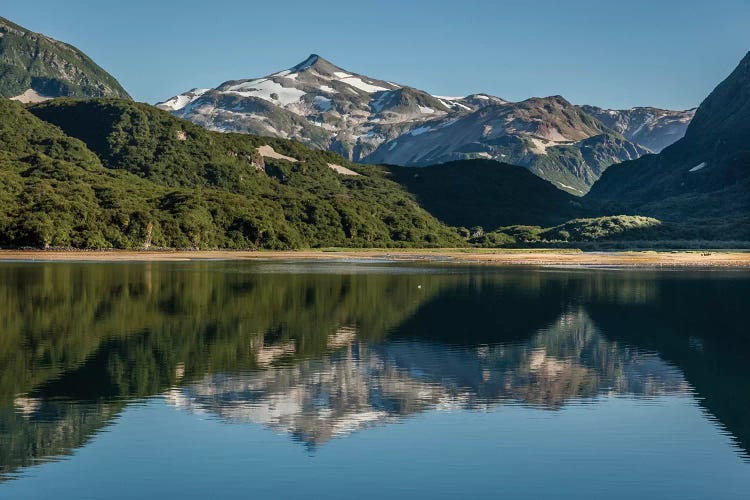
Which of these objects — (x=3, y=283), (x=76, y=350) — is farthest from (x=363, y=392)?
(x=3, y=283)

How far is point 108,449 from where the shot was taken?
41.4m

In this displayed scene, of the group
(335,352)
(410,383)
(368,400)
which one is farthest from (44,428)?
(335,352)

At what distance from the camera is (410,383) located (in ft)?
190

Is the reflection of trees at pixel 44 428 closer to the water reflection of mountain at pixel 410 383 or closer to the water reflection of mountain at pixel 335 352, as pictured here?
the water reflection of mountain at pixel 335 352

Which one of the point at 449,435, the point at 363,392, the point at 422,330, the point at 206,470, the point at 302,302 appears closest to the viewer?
the point at 206,470

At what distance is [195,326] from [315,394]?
3191cm

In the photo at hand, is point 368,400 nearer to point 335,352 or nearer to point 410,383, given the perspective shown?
point 410,383

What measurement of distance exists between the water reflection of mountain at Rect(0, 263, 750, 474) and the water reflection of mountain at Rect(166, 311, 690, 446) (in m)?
0.17

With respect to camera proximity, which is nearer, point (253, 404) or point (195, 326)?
point (253, 404)

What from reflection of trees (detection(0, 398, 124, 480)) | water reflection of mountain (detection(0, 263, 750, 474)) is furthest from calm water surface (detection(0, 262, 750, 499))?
water reflection of mountain (detection(0, 263, 750, 474))

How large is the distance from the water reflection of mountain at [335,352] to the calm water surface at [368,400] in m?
0.26

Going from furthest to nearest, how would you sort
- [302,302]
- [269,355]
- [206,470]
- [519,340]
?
1. [302,302]
2. [519,340]
3. [269,355]
4. [206,470]

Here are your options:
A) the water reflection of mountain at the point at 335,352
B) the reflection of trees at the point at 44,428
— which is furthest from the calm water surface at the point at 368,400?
the water reflection of mountain at the point at 335,352

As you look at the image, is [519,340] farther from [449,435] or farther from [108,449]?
[108,449]
